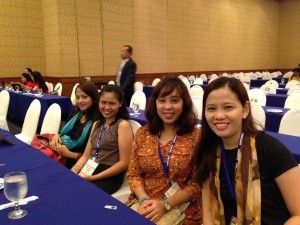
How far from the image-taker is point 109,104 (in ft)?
7.24

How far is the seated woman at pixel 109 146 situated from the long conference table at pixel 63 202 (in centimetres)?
48

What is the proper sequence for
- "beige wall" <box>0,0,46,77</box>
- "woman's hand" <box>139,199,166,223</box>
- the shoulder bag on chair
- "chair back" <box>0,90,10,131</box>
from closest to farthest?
"woman's hand" <box>139,199,166,223</box> → the shoulder bag on chair → "chair back" <box>0,90,10,131</box> → "beige wall" <box>0,0,46,77</box>

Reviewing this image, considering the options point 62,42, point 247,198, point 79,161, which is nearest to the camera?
point 247,198

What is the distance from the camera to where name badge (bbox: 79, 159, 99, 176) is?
216 cm

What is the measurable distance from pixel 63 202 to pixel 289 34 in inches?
699

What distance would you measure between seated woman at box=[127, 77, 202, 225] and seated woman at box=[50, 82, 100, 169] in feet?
2.64

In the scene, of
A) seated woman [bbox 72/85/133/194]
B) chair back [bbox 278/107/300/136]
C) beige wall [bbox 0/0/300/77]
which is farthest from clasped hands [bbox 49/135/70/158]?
beige wall [bbox 0/0/300/77]

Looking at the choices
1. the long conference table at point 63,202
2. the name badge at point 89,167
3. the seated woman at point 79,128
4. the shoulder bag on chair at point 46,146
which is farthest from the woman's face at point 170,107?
the shoulder bag on chair at point 46,146

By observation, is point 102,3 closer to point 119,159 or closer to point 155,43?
point 155,43

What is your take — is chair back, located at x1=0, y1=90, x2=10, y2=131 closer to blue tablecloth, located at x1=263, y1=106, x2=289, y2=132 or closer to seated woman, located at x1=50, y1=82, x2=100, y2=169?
seated woman, located at x1=50, y1=82, x2=100, y2=169

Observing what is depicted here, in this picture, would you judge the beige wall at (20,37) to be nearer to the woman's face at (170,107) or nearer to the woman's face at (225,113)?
the woman's face at (170,107)

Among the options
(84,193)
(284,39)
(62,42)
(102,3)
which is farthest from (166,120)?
(284,39)

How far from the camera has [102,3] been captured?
28.9 feet

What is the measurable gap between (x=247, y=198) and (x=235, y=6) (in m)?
14.0
